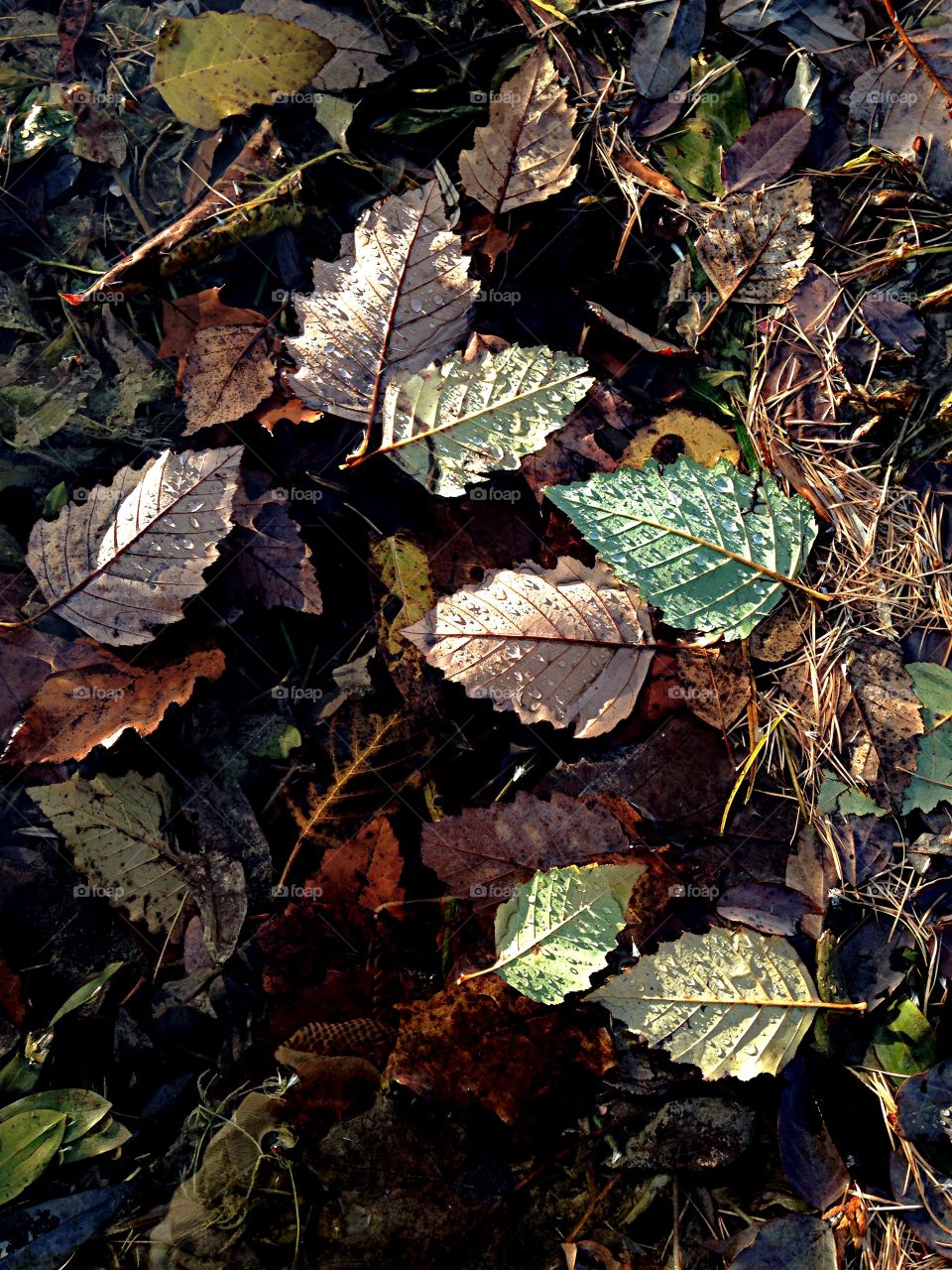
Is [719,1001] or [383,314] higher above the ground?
[383,314]

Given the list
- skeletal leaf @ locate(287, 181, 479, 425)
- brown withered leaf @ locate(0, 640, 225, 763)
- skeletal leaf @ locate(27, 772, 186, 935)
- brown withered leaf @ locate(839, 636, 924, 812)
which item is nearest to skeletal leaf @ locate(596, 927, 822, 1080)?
brown withered leaf @ locate(839, 636, 924, 812)

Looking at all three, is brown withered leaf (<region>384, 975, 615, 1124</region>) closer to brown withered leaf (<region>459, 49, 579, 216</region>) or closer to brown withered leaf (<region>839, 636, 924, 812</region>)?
brown withered leaf (<region>839, 636, 924, 812</region>)

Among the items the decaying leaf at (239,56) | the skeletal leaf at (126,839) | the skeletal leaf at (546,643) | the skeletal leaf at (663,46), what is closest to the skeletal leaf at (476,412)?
the skeletal leaf at (546,643)

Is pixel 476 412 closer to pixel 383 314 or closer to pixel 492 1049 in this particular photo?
pixel 383 314

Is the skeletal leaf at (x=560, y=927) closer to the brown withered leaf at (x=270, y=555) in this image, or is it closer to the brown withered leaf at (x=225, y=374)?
the brown withered leaf at (x=270, y=555)

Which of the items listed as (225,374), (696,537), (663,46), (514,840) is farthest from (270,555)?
(663,46)

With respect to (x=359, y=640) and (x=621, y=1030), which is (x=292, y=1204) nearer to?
(x=621, y=1030)

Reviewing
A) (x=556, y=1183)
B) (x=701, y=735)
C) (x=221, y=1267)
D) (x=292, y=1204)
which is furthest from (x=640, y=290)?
(x=221, y=1267)
